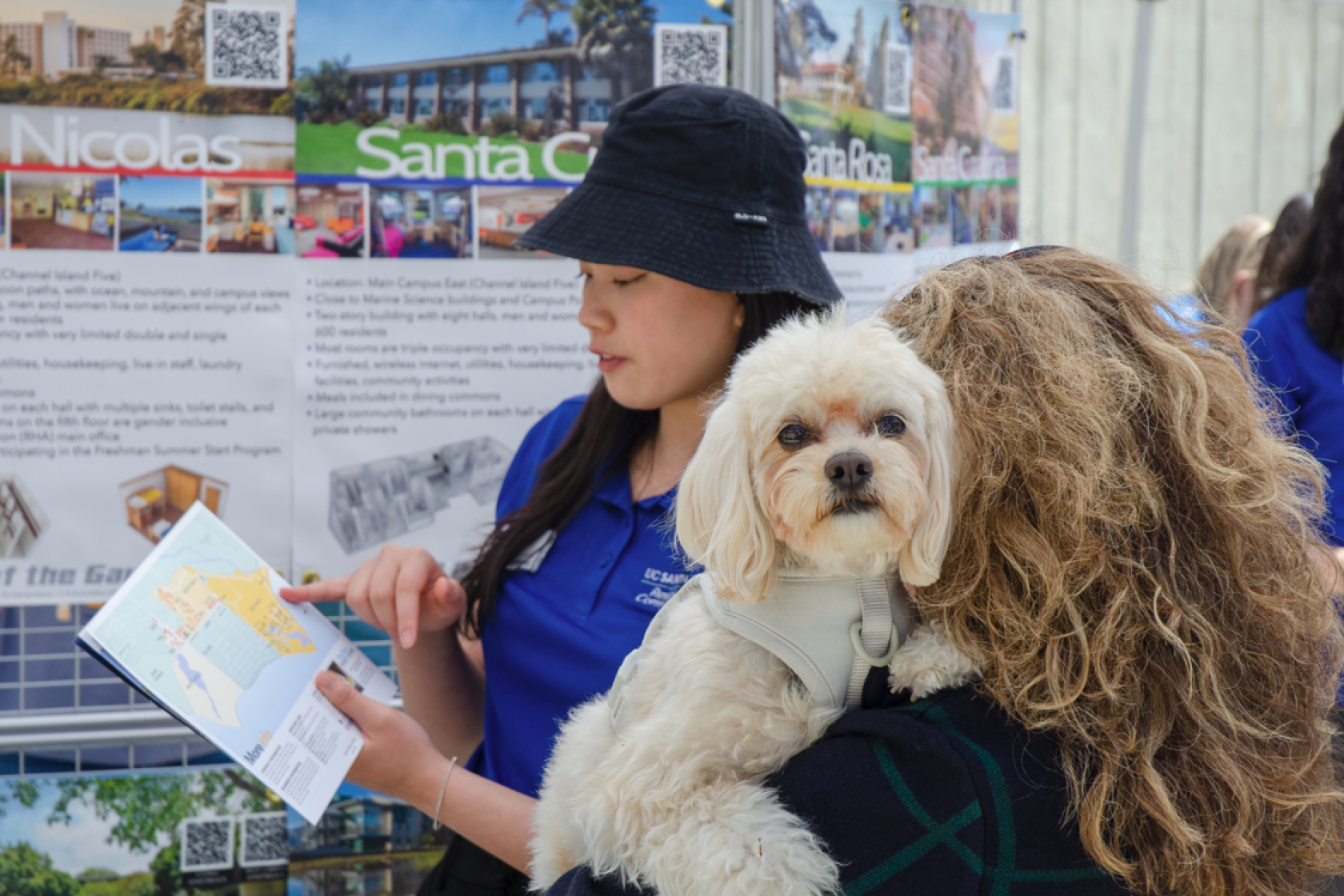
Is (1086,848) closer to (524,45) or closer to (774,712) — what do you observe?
(774,712)

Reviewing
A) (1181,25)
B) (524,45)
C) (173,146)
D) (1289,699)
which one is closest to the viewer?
(1289,699)

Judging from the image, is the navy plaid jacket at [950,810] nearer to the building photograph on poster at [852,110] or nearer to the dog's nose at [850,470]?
the dog's nose at [850,470]

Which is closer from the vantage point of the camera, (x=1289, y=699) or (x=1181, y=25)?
(x=1289, y=699)

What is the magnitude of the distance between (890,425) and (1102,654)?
0.32m

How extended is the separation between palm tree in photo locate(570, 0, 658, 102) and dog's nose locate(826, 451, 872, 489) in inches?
57.6

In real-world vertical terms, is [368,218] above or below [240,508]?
above

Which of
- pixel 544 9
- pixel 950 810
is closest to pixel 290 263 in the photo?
pixel 544 9

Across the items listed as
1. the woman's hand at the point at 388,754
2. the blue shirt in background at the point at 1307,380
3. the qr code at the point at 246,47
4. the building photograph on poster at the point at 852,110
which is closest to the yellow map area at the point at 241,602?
the woman's hand at the point at 388,754

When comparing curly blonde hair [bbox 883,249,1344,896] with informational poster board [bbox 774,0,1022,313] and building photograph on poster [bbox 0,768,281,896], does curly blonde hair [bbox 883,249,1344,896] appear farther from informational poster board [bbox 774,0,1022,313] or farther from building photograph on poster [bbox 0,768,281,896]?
building photograph on poster [bbox 0,768,281,896]

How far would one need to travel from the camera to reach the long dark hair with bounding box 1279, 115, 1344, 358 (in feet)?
7.61

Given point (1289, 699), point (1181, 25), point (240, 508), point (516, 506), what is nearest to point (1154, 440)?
point (1289, 699)

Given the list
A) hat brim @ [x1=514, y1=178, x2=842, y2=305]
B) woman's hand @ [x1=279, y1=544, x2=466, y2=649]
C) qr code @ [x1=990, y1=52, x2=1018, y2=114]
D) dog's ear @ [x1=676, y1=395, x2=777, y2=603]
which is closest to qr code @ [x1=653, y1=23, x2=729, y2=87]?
hat brim @ [x1=514, y1=178, x2=842, y2=305]

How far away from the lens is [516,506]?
190 cm

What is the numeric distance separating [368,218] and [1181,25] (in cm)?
560
